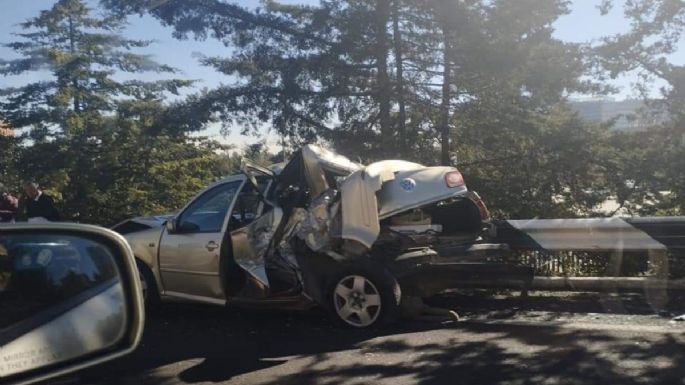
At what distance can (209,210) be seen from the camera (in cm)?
803

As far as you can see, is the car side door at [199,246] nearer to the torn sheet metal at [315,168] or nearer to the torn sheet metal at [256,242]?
the torn sheet metal at [256,242]

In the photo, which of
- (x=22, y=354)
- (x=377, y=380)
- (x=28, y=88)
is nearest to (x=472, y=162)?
(x=377, y=380)

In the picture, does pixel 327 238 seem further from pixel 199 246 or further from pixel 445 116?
pixel 445 116

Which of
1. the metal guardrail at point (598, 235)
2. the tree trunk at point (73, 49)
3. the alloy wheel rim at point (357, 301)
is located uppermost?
the tree trunk at point (73, 49)

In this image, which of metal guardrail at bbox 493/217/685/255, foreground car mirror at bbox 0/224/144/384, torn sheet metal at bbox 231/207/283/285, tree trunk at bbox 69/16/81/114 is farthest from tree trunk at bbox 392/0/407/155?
foreground car mirror at bbox 0/224/144/384

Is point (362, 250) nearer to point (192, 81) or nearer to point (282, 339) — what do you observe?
point (282, 339)

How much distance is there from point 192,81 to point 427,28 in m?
7.23

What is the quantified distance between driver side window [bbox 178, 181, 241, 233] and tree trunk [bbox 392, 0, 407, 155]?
664 cm

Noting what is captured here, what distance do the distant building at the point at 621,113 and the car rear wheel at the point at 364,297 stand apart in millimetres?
8773

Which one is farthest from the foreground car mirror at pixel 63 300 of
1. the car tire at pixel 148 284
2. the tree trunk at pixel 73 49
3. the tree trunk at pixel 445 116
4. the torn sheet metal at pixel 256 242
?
the tree trunk at pixel 73 49

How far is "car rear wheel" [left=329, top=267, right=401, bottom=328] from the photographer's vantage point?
6898mm

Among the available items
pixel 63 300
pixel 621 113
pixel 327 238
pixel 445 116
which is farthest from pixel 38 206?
pixel 621 113

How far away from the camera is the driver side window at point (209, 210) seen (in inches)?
310

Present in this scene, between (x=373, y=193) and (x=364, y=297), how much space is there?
3.43ft
